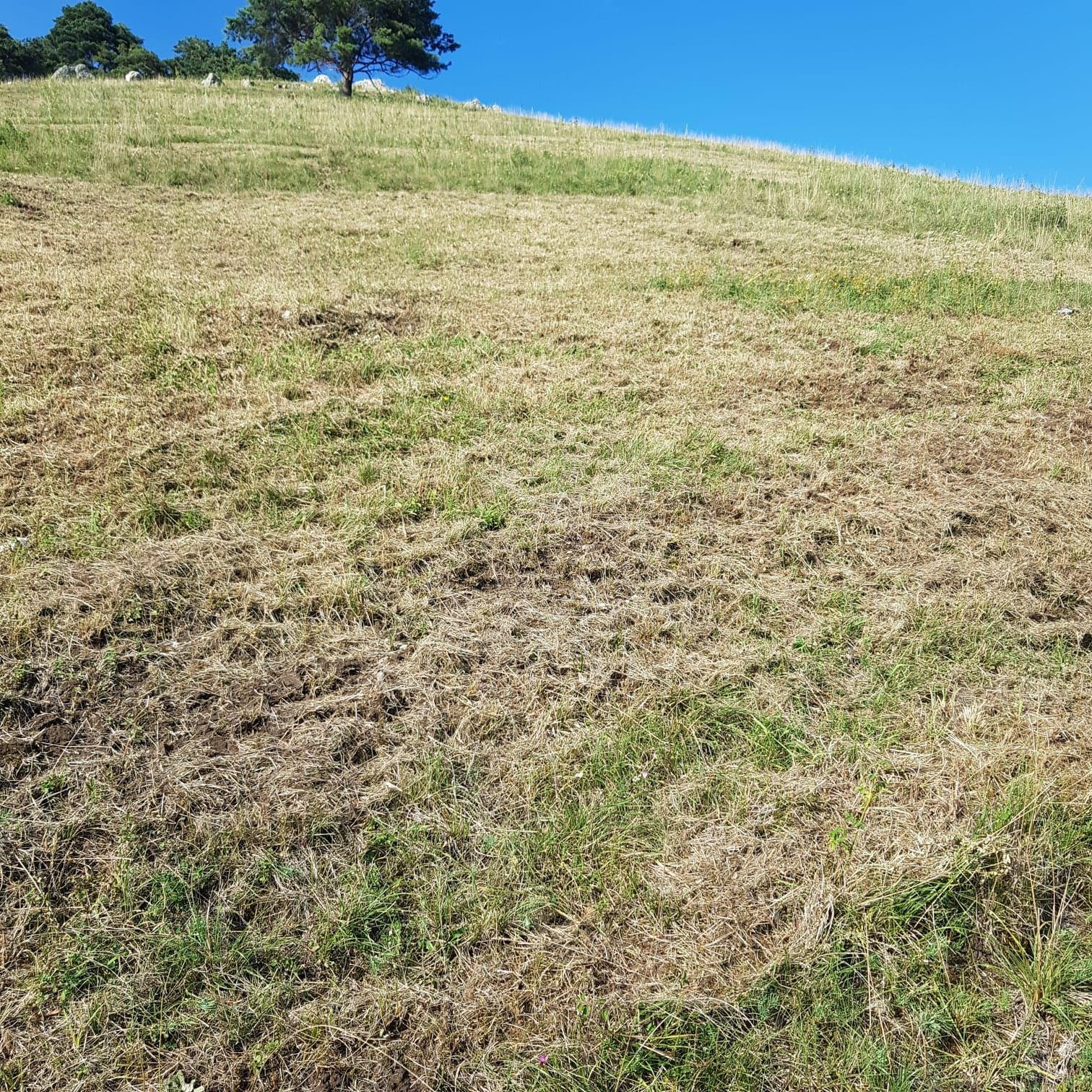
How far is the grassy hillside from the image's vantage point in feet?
7.66

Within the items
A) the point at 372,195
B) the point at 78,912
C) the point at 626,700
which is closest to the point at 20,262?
the point at 372,195

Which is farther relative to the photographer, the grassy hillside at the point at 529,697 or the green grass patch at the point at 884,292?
the green grass patch at the point at 884,292

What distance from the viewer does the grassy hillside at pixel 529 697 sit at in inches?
91.9

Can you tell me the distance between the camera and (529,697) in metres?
3.50

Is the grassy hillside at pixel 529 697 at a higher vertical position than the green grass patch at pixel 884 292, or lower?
lower

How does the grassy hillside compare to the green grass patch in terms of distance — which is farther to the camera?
the green grass patch

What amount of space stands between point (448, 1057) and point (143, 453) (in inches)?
179

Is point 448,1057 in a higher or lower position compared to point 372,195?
lower

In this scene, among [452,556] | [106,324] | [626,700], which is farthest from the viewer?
[106,324]

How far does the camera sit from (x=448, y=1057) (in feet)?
7.36

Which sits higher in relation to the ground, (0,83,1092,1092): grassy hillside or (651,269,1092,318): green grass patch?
(651,269,1092,318): green grass patch

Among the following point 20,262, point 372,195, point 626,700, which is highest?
point 372,195

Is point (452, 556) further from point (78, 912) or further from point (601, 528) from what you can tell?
point (78, 912)

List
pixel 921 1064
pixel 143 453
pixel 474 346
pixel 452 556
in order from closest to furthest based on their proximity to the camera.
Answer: pixel 921 1064 → pixel 452 556 → pixel 143 453 → pixel 474 346
